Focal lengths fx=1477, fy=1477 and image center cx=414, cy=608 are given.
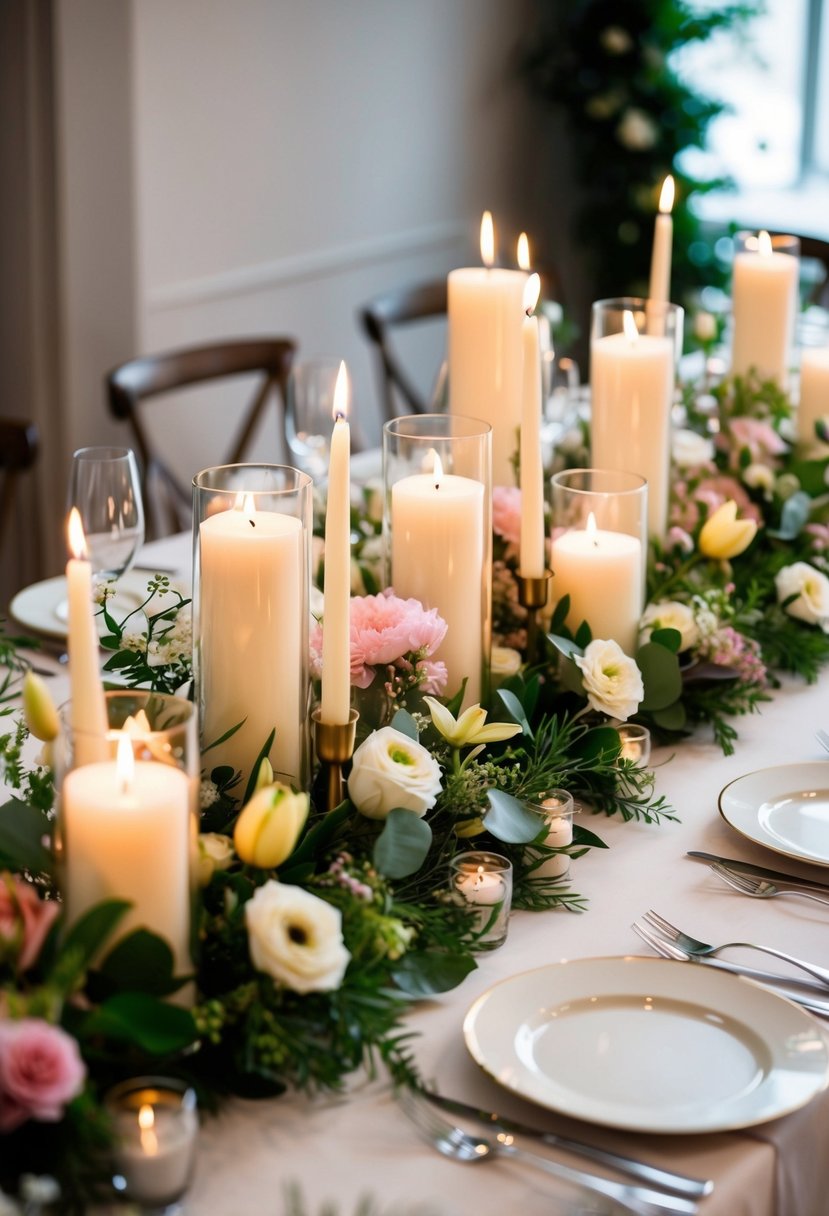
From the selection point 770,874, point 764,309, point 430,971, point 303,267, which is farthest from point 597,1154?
point 303,267

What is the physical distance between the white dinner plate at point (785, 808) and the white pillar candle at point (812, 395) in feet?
2.12

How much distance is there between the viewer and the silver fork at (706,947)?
1.00m

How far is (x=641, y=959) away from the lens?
97 cm

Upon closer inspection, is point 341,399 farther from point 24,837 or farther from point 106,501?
point 106,501

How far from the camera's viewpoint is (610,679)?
1.23 meters

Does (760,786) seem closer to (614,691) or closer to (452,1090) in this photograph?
(614,691)

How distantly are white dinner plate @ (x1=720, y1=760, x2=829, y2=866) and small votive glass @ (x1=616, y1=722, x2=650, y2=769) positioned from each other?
0.08 metres

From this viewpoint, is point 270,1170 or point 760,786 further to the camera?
point 760,786

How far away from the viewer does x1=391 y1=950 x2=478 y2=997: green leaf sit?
36.9 inches

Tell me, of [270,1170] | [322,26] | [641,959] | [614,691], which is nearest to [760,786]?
[614,691]

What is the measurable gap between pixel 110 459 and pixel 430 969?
0.71m

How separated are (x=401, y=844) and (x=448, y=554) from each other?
12.3 inches

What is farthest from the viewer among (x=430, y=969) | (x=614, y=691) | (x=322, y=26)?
(x=322, y=26)

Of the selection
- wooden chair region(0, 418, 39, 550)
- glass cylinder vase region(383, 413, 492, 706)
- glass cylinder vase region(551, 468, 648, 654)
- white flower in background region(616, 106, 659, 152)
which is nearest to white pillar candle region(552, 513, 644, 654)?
glass cylinder vase region(551, 468, 648, 654)
